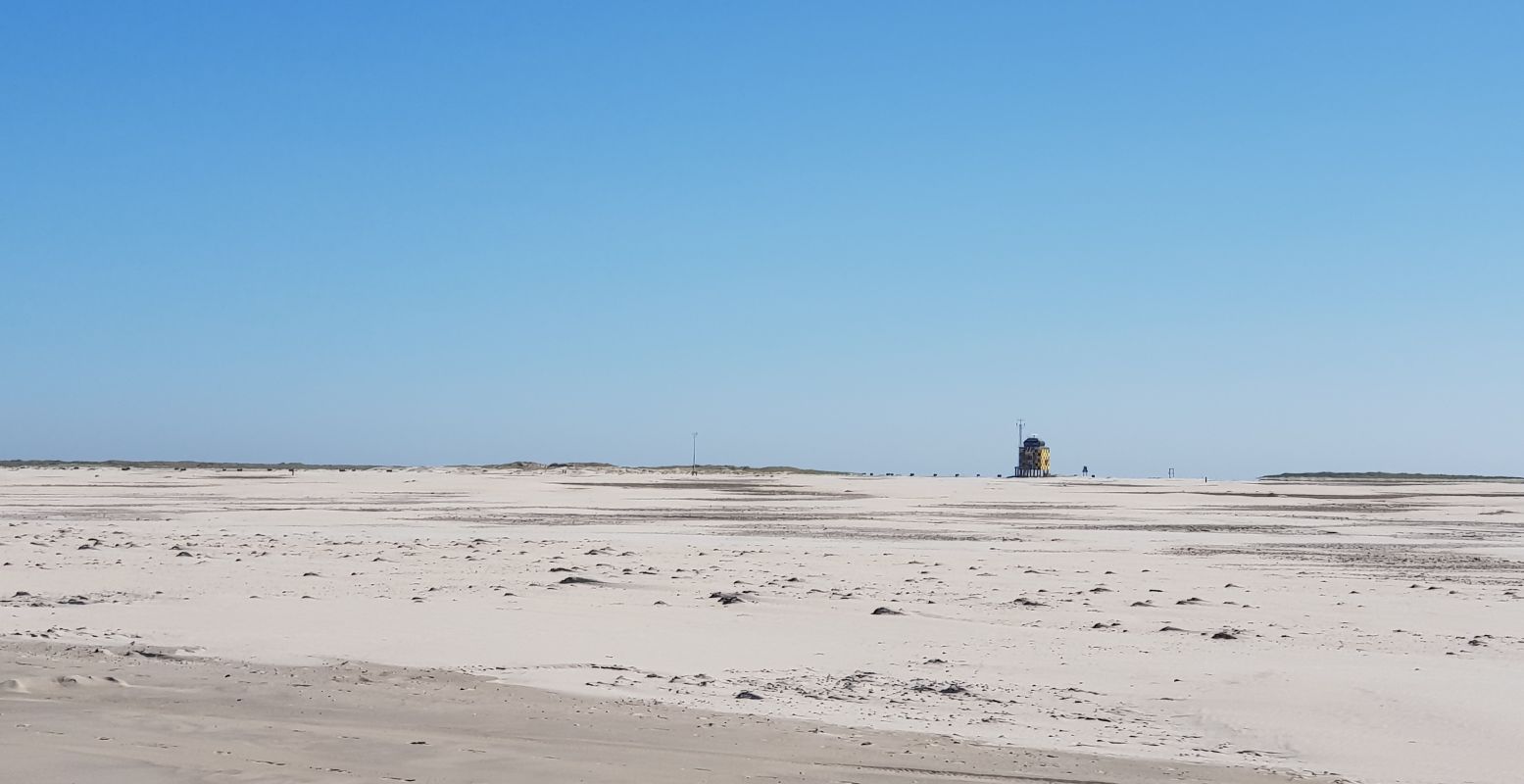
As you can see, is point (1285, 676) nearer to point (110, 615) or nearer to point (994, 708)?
point (994, 708)

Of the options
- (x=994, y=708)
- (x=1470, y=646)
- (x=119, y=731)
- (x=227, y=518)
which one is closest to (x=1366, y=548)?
(x=1470, y=646)

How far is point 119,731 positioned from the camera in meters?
7.30

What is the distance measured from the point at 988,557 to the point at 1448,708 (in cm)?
1234

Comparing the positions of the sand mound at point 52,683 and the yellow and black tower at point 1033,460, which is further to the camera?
the yellow and black tower at point 1033,460

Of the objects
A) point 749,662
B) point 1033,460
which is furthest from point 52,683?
point 1033,460

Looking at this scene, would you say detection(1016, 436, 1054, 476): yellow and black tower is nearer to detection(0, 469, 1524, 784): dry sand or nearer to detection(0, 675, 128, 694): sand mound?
detection(0, 469, 1524, 784): dry sand

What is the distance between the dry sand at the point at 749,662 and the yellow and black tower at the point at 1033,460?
98244 mm

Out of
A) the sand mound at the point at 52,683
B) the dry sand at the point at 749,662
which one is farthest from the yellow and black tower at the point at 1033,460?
the sand mound at the point at 52,683

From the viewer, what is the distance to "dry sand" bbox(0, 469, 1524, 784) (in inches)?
280

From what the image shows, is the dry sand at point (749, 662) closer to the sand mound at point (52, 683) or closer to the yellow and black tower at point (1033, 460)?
the sand mound at point (52, 683)

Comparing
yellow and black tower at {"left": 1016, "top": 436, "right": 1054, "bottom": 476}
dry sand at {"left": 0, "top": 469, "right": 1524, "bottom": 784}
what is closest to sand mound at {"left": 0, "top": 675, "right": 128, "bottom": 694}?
dry sand at {"left": 0, "top": 469, "right": 1524, "bottom": 784}

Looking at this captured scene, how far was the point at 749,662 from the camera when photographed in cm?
1057

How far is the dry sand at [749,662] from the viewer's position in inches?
280

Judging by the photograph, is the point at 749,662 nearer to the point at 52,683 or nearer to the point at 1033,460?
the point at 52,683
